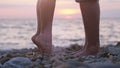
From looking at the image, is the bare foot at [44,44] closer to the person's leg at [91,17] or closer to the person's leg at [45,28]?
the person's leg at [45,28]

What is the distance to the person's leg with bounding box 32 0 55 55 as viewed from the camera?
144 inches

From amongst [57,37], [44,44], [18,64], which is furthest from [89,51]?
[57,37]

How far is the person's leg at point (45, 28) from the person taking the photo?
12.0 feet

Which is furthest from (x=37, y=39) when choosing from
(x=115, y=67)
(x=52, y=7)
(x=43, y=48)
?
(x=115, y=67)

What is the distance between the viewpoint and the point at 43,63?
10.7 feet

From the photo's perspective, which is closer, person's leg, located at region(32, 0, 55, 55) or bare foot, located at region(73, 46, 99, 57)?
person's leg, located at region(32, 0, 55, 55)

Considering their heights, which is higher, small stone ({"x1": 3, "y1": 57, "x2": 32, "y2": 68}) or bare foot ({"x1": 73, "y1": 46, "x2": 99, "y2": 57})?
small stone ({"x1": 3, "y1": 57, "x2": 32, "y2": 68})

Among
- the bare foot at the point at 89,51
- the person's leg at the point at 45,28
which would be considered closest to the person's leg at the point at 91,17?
the bare foot at the point at 89,51

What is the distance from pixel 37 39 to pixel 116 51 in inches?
34.3

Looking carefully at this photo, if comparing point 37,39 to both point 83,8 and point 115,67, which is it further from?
point 115,67

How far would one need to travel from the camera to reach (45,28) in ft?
12.1

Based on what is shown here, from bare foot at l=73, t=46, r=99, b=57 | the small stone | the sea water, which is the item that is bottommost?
the sea water

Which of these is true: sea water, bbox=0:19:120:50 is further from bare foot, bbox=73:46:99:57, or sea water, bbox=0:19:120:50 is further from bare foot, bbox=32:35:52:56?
bare foot, bbox=32:35:52:56

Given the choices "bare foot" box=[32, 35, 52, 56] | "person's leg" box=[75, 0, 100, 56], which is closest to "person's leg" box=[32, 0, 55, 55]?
"bare foot" box=[32, 35, 52, 56]
